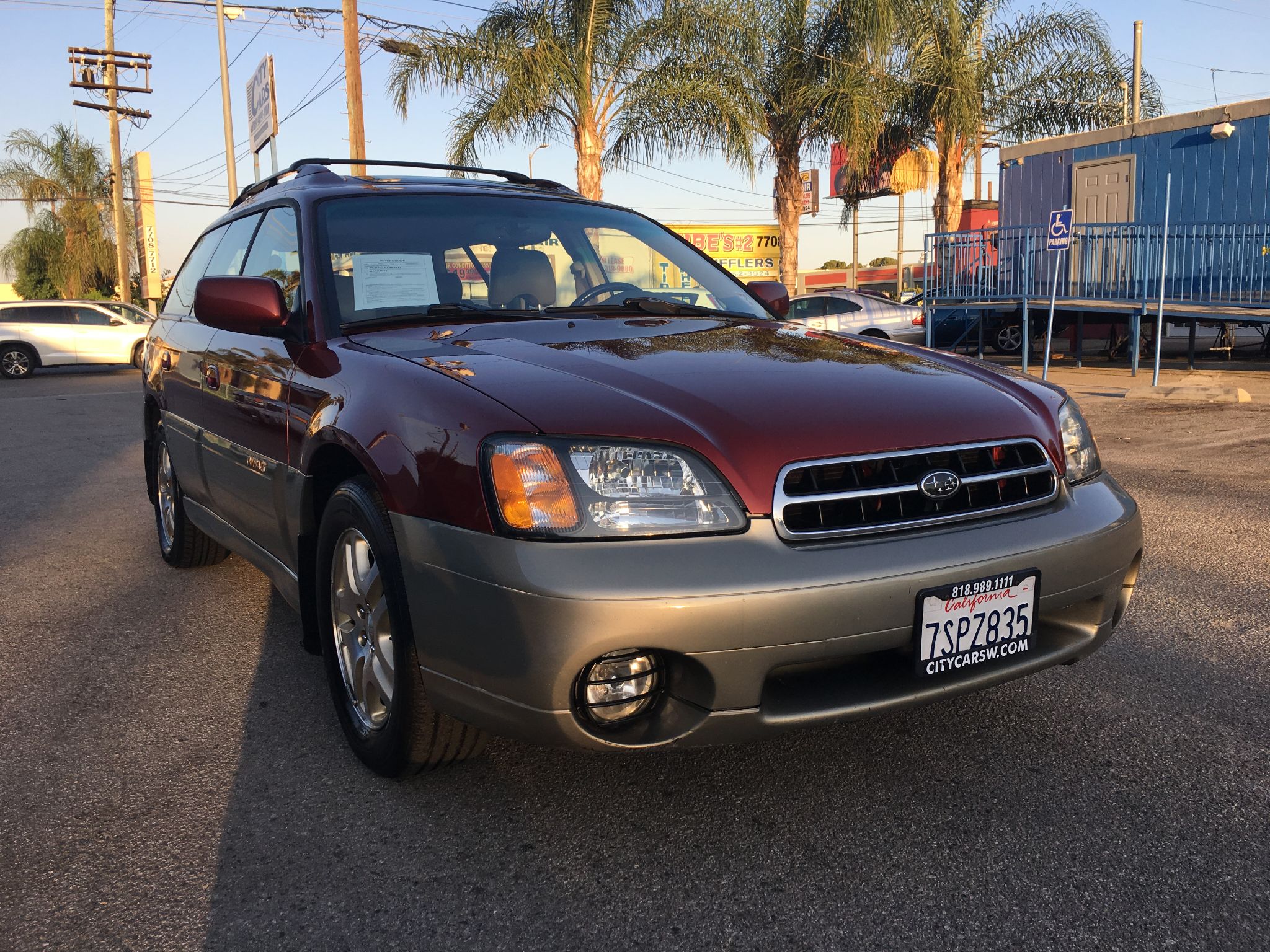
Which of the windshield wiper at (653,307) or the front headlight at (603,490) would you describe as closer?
the front headlight at (603,490)

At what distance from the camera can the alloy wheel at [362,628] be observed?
2770 millimetres

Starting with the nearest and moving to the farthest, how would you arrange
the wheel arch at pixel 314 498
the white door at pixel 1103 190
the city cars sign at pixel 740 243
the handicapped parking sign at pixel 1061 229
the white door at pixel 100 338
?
1. the wheel arch at pixel 314 498
2. the handicapped parking sign at pixel 1061 229
3. the white door at pixel 1103 190
4. the white door at pixel 100 338
5. the city cars sign at pixel 740 243

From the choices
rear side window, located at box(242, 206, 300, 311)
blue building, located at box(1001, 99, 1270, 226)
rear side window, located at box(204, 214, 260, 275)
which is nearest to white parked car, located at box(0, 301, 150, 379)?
blue building, located at box(1001, 99, 1270, 226)

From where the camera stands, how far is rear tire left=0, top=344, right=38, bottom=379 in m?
22.1

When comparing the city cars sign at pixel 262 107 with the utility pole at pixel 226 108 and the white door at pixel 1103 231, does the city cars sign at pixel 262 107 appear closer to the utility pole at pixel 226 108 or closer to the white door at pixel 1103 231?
the utility pole at pixel 226 108

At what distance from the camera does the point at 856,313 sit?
17.0 m

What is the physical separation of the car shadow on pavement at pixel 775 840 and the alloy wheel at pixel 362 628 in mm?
199

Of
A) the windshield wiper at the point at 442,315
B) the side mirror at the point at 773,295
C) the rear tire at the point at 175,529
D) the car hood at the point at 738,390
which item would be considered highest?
the side mirror at the point at 773,295

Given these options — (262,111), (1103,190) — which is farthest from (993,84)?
(262,111)

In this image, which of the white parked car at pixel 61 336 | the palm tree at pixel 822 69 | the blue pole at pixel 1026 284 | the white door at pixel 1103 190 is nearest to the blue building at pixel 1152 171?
the white door at pixel 1103 190

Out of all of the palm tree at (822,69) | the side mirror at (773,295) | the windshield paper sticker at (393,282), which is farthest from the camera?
the palm tree at (822,69)

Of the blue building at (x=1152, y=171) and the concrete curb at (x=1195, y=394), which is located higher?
the blue building at (x=1152, y=171)

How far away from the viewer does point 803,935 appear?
213 centimetres

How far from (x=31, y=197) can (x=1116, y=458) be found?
44683 millimetres
